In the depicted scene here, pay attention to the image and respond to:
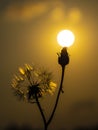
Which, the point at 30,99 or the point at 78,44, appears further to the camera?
the point at 78,44

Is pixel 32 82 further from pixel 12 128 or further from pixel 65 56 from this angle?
pixel 12 128

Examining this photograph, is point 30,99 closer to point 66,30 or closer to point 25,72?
point 25,72

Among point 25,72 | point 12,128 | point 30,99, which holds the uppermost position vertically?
point 25,72

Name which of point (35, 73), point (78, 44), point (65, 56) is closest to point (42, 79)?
point (35, 73)

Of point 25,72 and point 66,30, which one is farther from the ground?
point 66,30

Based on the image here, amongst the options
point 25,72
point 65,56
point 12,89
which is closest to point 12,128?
point 12,89

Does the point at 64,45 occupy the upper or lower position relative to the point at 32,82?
upper

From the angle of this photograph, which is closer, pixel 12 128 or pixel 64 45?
pixel 64 45

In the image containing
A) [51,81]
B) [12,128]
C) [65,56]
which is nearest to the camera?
[65,56]

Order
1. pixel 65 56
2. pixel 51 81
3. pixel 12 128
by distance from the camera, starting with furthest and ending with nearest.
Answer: pixel 12 128 < pixel 51 81 < pixel 65 56
